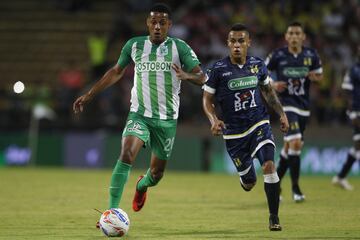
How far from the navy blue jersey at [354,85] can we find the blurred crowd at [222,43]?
5412 millimetres

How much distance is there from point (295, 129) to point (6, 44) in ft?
53.5

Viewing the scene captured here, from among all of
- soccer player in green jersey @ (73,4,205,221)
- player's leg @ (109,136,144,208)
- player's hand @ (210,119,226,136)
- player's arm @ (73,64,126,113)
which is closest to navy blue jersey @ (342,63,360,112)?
soccer player in green jersey @ (73,4,205,221)

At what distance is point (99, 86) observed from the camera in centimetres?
1073

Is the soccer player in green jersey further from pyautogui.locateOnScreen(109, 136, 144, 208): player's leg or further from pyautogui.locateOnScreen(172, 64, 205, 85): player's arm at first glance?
pyautogui.locateOnScreen(109, 136, 144, 208): player's leg

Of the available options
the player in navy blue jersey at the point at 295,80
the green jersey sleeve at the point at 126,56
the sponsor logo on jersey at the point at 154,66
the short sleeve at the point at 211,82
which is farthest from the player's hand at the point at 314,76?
the green jersey sleeve at the point at 126,56

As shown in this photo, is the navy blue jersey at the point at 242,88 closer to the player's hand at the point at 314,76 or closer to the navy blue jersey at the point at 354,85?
the player's hand at the point at 314,76

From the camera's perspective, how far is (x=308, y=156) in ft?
73.4

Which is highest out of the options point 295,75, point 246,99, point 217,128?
point 295,75

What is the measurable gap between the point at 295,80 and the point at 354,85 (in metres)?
2.78

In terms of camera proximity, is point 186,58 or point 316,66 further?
point 316,66

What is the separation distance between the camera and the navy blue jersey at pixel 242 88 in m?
11.0

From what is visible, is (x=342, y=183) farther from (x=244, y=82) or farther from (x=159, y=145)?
(x=159, y=145)

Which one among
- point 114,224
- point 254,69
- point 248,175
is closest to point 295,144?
point 248,175

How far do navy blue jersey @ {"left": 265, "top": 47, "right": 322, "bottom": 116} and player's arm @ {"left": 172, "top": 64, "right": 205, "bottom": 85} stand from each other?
406 centimetres
